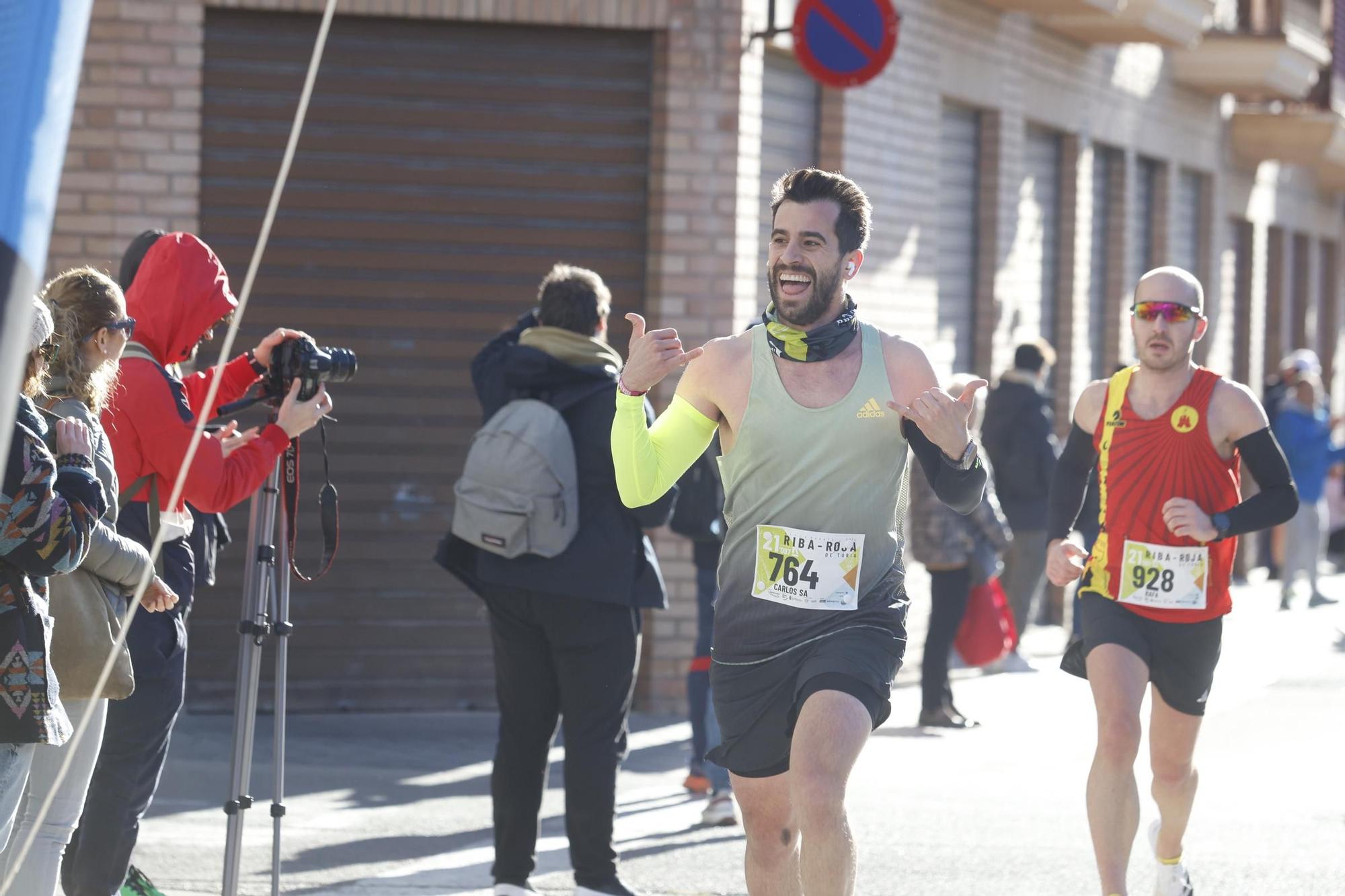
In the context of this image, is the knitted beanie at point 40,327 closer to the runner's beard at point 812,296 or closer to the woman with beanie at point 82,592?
the woman with beanie at point 82,592

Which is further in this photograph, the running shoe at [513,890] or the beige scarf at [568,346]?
the beige scarf at [568,346]

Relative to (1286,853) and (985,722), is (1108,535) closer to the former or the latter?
Result: (1286,853)

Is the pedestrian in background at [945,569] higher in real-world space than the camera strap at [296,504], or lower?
lower

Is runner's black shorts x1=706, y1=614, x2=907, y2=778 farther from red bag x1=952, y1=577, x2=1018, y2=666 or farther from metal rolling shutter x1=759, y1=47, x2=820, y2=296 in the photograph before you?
metal rolling shutter x1=759, y1=47, x2=820, y2=296

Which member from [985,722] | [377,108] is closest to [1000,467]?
[985,722]

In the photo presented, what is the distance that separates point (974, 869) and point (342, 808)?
8.13 feet

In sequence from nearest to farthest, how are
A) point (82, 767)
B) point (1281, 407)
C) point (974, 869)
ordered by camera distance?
1. point (82, 767)
2. point (974, 869)
3. point (1281, 407)

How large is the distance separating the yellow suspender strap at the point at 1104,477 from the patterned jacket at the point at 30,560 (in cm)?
329

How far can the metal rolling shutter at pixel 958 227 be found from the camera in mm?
14148

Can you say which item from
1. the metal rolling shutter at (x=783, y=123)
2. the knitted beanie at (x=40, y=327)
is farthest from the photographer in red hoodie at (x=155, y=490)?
the metal rolling shutter at (x=783, y=123)

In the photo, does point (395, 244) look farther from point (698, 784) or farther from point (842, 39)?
point (698, 784)

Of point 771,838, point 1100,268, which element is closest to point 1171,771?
point 771,838

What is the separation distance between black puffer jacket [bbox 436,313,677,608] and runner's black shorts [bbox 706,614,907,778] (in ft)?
4.45

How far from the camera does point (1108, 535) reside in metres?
6.60
